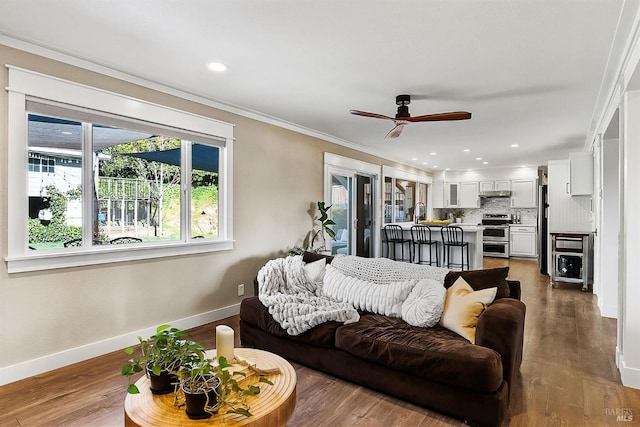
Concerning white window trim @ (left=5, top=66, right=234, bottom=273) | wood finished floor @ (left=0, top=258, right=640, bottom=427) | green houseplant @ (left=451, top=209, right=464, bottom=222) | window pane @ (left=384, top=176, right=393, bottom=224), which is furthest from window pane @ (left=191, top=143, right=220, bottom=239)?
green houseplant @ (left=451, top=209, right=464, bottom=222)

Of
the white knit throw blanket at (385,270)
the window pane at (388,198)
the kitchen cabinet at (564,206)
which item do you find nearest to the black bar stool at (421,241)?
the window pane at (388,198)

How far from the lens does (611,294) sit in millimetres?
4262

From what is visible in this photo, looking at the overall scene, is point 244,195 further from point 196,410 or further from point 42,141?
point 196,410

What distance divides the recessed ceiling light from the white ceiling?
0.08 m

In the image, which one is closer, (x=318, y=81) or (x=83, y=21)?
(x=83, y=21)

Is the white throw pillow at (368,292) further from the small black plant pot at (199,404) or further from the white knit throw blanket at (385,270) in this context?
the small black plant pot at (199,404)

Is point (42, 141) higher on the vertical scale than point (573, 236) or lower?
higher

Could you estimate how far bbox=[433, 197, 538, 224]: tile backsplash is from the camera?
939 cm

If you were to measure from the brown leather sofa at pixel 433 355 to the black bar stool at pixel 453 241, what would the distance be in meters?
3.43

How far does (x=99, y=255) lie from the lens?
120 inches

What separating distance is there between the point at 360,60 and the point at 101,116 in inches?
87.6

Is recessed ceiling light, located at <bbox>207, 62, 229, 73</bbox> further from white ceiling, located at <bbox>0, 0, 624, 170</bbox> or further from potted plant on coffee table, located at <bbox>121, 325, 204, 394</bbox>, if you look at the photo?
potted plant on coffee table, located at <bbox>121, 325, 204, 394</bbox>

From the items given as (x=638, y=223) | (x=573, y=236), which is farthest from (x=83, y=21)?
(x=573, y=236)

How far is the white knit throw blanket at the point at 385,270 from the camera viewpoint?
2941 millimetres
